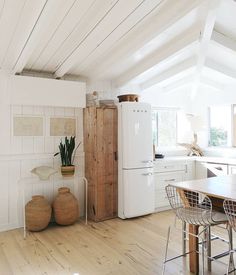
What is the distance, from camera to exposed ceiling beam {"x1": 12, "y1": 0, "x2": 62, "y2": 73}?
7.21 ft

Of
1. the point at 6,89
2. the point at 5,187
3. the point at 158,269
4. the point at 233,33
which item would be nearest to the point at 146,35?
the point at 233,33

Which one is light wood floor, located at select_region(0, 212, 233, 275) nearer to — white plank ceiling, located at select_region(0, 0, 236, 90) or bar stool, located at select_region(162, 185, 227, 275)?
bar stool, located at select_region(162, 185, 227, 275)

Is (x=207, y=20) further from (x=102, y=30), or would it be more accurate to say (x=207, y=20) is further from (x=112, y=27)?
(x=102, y=30)

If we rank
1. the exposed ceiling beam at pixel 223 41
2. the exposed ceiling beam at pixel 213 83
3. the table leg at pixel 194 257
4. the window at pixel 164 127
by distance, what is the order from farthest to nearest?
the window at pixel 164 127, the exposed ceiling beam at pixel 213 83, the exposed ceiling beam at pixel 223 41, the table leg at pixel 194 257

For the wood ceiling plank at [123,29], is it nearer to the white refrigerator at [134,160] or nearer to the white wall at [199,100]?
the white refrigerator at [134,160]

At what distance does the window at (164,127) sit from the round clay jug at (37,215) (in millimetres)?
2520

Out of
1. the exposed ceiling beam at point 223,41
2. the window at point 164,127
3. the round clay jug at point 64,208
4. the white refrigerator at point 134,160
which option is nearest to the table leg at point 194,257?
the white refrigerator at point 134,160

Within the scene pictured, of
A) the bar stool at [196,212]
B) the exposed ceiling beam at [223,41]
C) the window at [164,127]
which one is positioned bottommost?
the bar stool at [196,212]

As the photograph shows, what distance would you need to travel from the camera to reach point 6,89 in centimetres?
361

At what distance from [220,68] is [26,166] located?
11.0ft

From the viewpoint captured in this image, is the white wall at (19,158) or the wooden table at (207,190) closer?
the wooden table at (207,190)

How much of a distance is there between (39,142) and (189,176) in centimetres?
268

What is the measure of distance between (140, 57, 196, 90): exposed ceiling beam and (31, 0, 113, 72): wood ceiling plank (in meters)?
1.78

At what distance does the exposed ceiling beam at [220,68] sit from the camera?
4141 mm
